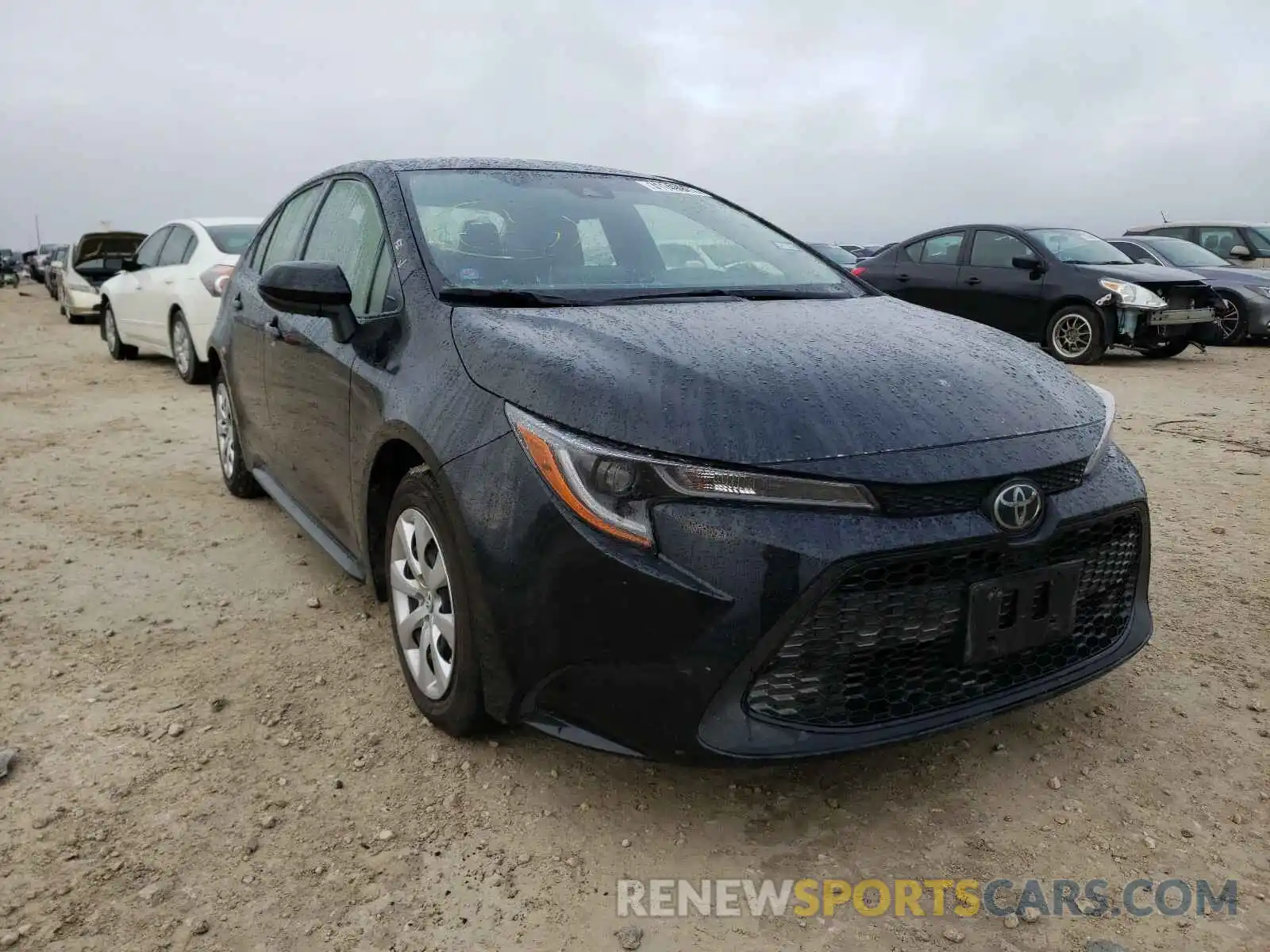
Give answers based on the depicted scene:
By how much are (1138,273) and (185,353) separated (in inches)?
356

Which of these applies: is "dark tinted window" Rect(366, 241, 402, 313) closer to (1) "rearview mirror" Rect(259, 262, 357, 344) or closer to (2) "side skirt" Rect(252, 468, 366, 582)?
(1) "rearview mirror" Rect(259, 262, 357, 344)

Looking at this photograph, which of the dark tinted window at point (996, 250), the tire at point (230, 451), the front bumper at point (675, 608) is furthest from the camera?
the dark tinted window at point (996, 250)

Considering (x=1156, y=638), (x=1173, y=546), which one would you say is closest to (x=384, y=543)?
(x=1156, y=638)

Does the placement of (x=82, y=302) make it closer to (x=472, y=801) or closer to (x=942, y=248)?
(x=942, y=248)

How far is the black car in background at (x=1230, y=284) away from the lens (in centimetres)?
1141

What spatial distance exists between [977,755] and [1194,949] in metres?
0.70

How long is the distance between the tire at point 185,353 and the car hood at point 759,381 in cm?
674

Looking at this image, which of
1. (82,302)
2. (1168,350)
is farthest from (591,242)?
(82,302)

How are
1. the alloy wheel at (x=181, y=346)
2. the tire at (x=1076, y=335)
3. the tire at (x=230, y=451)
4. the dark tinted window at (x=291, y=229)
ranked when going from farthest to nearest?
the tire at (x=1076, y=335)
the alloy wheel at (x=181, y=346)
the tire at (x=230, y=451)
the dark tinted window at (x=291, y=229)

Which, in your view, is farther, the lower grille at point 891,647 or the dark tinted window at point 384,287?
the dark tinted window at point 384,287

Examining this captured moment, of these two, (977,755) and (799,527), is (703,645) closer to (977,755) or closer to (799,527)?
(799,527)

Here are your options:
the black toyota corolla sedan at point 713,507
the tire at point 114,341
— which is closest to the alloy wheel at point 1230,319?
the black toyota corolla sedan at point 713,507

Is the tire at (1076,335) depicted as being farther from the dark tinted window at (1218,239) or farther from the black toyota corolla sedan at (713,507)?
the black toyota corolla sedan at (713,507)

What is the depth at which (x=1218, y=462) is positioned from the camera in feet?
17.9
